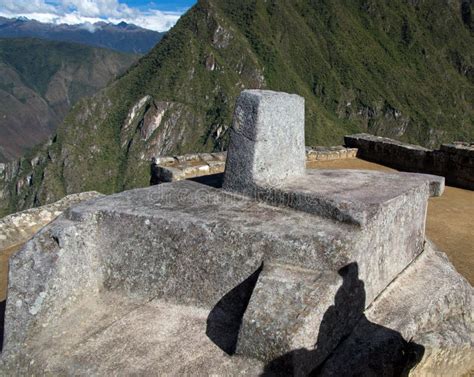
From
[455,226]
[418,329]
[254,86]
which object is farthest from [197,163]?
[254,86]

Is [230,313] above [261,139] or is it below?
below

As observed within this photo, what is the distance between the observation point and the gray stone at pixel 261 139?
4637 millimetres

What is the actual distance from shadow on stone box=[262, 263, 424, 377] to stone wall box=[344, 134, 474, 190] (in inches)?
295

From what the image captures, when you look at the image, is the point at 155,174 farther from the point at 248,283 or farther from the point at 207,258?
the point at 248,283

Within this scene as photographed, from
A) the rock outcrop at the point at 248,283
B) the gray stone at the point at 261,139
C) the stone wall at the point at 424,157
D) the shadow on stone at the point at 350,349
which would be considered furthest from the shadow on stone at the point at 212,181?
the stone wall at the point at 424,157

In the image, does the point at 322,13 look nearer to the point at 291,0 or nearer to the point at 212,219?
the point at 291,0

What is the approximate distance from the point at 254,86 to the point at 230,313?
428 feet

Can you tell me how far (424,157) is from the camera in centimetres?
1161

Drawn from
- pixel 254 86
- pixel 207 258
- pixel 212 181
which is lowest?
pixel 207 258

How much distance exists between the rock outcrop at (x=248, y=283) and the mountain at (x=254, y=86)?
335 feet

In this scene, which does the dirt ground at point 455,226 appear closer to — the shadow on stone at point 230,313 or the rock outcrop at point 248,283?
the rock outcrop at point 248,283

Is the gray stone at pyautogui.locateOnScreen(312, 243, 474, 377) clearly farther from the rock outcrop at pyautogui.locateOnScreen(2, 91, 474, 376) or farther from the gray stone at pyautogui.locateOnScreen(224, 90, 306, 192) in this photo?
the gray stone at pyautogui.locateOnScreen(224, 90, 306, 192)

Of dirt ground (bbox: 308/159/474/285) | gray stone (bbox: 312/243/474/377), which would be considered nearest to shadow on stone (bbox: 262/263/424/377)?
gray stone (bbox: 312/243/474/377)

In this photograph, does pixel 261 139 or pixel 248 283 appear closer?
pixel 248 283
